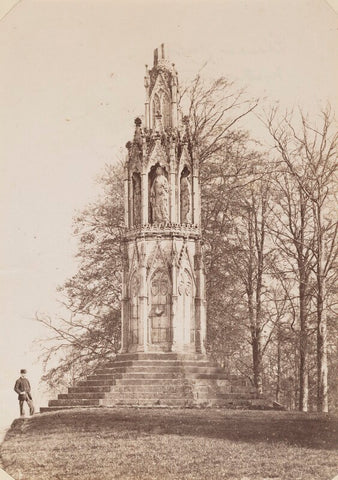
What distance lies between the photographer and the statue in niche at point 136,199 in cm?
2350

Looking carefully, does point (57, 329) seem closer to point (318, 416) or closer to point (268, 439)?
point (318, 416)

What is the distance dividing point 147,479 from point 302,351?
1354cm

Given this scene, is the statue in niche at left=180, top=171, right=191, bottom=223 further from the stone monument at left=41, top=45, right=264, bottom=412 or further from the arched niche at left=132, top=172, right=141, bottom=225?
the arched niche at left=132, top=172, right=141, bottom=225

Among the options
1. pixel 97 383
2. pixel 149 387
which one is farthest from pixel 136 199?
pixel 149 387

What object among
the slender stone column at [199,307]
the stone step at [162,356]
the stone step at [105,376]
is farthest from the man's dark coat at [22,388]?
the slender stone column at [199,307]

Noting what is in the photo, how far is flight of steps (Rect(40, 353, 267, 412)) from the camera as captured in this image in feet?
68.0

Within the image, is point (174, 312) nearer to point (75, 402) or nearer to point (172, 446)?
point (75, 402)

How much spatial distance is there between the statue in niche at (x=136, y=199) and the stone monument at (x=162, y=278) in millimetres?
27

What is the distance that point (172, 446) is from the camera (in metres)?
16.3

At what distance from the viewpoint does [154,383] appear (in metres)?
21.1

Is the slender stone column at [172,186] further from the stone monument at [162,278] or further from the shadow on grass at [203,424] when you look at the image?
the shadow on grass at [203,424]

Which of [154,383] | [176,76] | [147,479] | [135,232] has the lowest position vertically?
[147,479]

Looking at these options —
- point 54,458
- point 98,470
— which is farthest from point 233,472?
point 54,458

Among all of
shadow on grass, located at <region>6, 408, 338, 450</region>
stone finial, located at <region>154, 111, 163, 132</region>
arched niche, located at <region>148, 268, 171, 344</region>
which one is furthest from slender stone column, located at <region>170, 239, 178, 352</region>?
stone finial, located at <region>154, 111, 163, 132</region>
